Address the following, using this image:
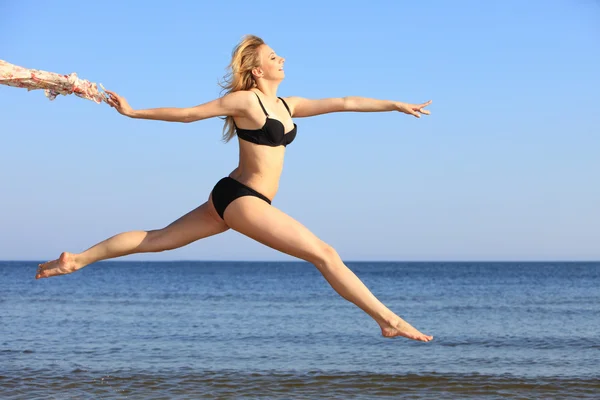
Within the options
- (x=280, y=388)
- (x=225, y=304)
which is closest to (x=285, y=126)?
(x=280, y=388)

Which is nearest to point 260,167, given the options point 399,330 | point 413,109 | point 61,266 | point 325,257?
point 325,257

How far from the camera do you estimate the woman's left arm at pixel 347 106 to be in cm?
568

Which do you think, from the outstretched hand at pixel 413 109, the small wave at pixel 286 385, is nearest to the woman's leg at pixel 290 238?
the outstretched hand at pixel 413 109

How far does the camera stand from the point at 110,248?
223 inches

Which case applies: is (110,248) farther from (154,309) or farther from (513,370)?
(154,309)

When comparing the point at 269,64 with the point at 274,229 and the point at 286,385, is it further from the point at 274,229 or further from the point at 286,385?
the point at 286,385

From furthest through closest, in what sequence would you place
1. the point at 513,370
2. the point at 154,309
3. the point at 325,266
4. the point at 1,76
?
the point at 154,309, the point at 513,370, the point at 325,266, the point at 1,76

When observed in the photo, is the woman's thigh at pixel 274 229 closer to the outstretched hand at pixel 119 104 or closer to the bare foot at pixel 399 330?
the bare foot at pixel 399 330

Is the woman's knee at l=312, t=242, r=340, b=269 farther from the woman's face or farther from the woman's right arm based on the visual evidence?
the woman's face

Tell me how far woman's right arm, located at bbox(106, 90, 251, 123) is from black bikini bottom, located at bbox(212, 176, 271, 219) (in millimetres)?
501

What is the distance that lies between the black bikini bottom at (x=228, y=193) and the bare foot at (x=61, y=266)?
130 cm

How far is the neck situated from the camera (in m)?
5.55

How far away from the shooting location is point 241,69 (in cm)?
552

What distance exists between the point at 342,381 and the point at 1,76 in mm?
9040
